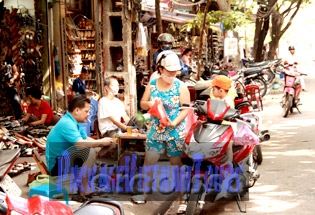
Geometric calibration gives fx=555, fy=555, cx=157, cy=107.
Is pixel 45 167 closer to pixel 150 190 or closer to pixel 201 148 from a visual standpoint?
pixel 150 190

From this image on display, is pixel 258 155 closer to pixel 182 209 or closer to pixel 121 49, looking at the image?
pixel 182 209

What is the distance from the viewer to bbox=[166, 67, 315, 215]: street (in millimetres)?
6691

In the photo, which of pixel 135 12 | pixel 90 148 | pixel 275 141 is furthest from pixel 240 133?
pixel 135 12

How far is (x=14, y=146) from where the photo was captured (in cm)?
902

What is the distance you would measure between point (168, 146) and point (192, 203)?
0.85 metres

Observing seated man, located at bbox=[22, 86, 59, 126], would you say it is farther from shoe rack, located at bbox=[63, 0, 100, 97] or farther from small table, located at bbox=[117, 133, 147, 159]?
shoe rack, located at bbox=[63, 0, 100, 97]

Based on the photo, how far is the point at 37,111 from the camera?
1059 centimetres

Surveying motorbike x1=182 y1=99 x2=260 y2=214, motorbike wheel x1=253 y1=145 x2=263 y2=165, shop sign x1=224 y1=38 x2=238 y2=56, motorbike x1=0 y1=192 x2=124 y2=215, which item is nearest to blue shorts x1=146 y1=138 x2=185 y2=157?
motorbike x1=182 y1=99 x2=260 y2=214

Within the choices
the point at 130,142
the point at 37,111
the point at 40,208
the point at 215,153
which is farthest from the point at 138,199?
the point at 37,111

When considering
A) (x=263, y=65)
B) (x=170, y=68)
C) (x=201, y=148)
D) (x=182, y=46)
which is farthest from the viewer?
(x=182, y=46)

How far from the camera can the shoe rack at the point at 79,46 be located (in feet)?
46.5

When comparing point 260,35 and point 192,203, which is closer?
point 192,203

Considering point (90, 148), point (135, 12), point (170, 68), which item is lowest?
point (90, 148)

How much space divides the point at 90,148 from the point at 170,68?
128 centimetres
